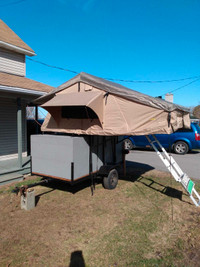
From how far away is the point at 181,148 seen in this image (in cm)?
1159

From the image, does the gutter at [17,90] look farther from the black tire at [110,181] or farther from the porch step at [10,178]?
the black tire at [110,181]

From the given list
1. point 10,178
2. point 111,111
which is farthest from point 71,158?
point 10,178

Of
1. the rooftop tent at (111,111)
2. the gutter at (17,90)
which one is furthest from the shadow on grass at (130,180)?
the gutter at (17,90)

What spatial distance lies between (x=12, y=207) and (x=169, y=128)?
3.93m

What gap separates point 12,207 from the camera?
14.4ft

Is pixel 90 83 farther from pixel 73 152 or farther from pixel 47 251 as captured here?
pixel 47 251

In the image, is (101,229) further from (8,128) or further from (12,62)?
(12,62)

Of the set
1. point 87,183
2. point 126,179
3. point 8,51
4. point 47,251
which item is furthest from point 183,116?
point 8,51

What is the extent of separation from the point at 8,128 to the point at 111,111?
526 cm

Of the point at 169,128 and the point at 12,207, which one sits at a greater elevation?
the point at 169,128

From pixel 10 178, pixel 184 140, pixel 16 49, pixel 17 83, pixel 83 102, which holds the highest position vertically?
pixel 16 49

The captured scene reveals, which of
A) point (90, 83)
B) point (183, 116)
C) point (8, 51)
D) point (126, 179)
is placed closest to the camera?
point (90, 83)

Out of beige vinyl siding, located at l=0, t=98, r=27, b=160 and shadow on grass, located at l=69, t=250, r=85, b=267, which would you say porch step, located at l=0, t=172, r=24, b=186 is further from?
shadow on grass, located at l=69, t=250, r=85, b=267

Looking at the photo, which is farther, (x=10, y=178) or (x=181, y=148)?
(x=181, y=148)
